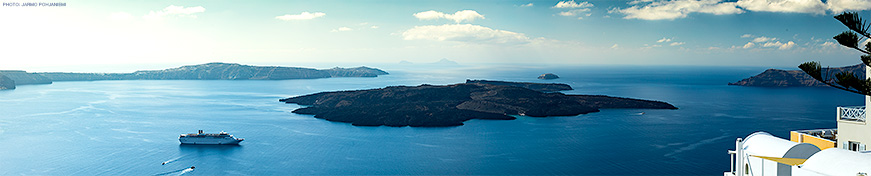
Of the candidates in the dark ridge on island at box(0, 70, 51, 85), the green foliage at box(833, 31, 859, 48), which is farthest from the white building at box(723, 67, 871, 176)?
the dark ridge on island at box(0, 70, 51, 85)

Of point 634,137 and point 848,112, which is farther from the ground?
point 848,112

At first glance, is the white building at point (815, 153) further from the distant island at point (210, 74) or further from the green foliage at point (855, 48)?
the distant island at point (210, 74)

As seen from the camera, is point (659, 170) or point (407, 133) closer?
point (659, 170)

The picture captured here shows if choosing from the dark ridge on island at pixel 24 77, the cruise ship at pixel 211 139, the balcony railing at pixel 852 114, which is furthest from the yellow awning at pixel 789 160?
the dark ridge on island at pixel 24 77

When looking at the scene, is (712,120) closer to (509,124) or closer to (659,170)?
(509,124)

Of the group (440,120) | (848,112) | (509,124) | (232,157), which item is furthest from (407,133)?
(848,112)
